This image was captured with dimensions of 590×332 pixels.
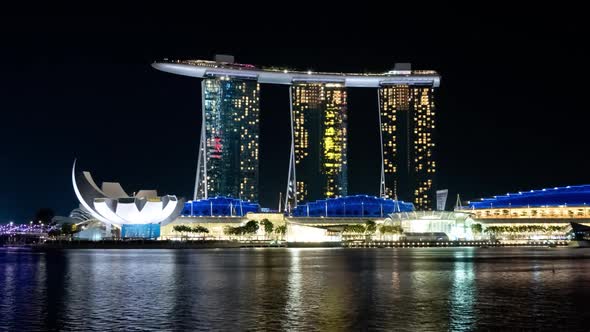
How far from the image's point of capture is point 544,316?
24.5 m

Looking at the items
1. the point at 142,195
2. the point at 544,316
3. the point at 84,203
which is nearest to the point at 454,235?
the point at 142,195

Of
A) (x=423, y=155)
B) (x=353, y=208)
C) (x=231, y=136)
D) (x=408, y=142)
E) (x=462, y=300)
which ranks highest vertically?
(x=231, y=136)

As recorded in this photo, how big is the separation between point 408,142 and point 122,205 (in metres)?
82.6

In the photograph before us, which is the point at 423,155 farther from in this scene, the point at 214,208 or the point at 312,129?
the point at 214,208

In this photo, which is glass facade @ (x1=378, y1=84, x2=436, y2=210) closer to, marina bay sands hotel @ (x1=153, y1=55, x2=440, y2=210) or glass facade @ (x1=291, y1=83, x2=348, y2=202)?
marina bay sands hotel @ (x1=153, y1=55, x2=440, y2=210)

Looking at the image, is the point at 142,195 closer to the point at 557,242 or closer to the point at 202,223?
the point at 202,223

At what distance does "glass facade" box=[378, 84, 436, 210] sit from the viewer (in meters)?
165

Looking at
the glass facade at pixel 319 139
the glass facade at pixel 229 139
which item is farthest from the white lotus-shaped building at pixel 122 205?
the glass facade at pixel 319 139

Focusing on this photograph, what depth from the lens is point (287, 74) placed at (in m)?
160

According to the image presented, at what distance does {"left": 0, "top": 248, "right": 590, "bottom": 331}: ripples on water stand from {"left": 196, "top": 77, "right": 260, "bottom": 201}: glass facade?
106132 millimetres

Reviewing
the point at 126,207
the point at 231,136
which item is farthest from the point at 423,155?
the point at 126,207

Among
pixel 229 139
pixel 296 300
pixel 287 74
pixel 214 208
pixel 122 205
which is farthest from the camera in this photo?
pixel 287 74

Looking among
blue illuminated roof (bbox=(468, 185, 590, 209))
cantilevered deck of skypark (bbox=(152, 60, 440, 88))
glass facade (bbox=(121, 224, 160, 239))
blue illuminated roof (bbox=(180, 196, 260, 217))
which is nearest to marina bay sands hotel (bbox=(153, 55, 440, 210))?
cantilevered deck of skypark (bbox=(152, 60, 440, 88))

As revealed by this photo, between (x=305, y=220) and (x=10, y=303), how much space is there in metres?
98.3
